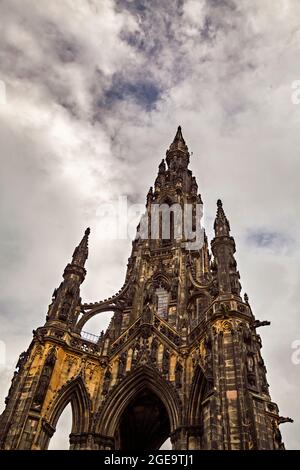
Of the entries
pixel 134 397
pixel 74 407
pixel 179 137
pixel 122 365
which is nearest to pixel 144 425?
pixel 134 397

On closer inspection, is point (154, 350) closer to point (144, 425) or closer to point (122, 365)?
point (122, 365)

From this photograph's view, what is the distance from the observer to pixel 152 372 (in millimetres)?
16359

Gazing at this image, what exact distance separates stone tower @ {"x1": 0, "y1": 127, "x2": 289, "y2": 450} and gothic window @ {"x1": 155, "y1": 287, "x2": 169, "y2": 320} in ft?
0.21

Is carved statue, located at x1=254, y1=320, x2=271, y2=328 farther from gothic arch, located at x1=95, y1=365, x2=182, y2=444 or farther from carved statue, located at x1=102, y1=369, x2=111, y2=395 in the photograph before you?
carved statue, located at x1=102, y1=369, x2=111, y2=395

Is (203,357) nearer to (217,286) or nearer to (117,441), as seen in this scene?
(217,286)

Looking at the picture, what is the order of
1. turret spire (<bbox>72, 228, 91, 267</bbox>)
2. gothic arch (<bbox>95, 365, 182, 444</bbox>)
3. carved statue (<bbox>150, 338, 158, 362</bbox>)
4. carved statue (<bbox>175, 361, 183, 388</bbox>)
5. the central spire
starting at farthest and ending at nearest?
1. the central spire
2. turret spire (<bbox>72, 228, 91, 267</bbox>)
3. carved statue (<bbox>150, 338, 158, 362</bbox>)
4. carved statue (<bbox>175, 361, 183, 388</bbox>)
5. gothic arch (<bbox>95, 365, 182, 444</bbox>)

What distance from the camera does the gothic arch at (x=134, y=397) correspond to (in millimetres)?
15133

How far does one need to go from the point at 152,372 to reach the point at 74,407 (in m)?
3.42

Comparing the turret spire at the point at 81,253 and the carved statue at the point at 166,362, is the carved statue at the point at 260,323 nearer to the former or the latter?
the carved statue at the point at 166,362

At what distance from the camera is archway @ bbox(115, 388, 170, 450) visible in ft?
59.5

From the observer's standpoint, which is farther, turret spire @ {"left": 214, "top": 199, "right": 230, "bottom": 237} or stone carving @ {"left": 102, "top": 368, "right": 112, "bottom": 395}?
turret spire @ {"left": 214, "top": 199, "right": 230, "bottom": 237}

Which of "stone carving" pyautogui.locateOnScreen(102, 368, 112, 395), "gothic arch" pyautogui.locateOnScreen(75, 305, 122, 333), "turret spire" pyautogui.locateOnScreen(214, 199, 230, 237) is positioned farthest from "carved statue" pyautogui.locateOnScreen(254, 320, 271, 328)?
"gothic arch" pyautogui.locateOnScreen(75, 305, 122, 333)

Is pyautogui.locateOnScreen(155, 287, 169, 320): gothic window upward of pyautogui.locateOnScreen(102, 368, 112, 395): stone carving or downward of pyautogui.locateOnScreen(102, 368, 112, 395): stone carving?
upward

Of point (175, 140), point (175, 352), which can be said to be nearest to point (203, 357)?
point (175, 352)
